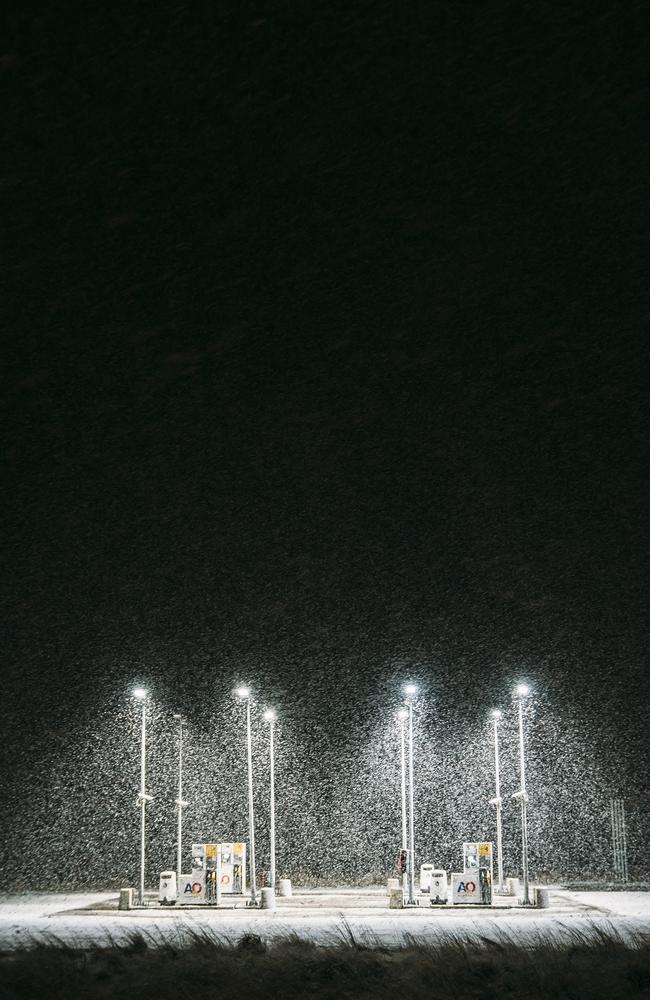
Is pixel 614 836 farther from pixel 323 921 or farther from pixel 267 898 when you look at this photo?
pixel 323 921

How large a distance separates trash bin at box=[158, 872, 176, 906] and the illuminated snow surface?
104cm

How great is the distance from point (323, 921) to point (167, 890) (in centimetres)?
926

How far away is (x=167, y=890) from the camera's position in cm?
3878

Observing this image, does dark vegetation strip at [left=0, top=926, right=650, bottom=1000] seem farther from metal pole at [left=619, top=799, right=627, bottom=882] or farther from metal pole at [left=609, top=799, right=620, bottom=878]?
metal pole at [left=609, top=799, right=620, bottom=878]

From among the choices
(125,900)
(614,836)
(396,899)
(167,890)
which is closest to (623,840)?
(614,836)

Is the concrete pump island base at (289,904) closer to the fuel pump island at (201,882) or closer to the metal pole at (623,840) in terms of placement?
the fuel pump island at (201,882)

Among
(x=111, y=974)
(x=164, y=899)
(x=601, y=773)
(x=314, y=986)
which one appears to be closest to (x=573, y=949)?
(x=314, y=986)

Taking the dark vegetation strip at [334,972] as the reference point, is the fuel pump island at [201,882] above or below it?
below

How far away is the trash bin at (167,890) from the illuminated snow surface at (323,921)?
1.04 metres

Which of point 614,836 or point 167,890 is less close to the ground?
point 167,890

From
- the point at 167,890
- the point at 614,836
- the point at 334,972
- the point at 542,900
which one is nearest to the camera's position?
the point at 334,972

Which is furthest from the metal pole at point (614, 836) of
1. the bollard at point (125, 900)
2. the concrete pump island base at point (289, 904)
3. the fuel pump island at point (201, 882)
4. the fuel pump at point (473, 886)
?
the bollard at point (125, 900)

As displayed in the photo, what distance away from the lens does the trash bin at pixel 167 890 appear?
127 ft

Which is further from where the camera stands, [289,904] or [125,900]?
[289,904]
